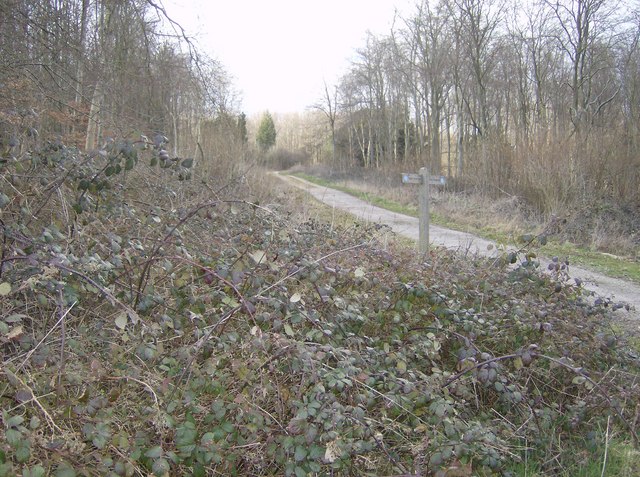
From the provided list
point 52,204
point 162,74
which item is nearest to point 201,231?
point 52,204

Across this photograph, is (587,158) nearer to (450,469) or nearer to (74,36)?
(74,36)

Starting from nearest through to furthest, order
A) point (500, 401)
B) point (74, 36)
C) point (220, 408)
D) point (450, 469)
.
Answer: point (450, 469)
point (220, 408)
point (500, 401)
point (74, 36)

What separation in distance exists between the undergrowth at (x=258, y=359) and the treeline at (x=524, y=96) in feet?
29.0

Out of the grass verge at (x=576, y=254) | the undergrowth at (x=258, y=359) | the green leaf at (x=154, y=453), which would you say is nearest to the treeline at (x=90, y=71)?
the undergrowth at (x=258, y=359)

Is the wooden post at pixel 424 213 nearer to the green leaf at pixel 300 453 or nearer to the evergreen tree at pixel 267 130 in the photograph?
the green leaf at pixel 300 453

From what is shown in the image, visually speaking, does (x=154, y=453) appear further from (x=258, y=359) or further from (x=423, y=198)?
(x=423, y=198)

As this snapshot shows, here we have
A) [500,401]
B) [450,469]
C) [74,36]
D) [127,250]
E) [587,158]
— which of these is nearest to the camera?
[450,469]

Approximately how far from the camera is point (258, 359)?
234cm

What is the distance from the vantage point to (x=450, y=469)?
1842 millimetres

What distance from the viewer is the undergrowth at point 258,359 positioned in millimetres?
1908

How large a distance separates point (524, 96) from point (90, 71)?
19.8 metres

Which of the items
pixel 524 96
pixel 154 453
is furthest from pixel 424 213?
pixel 524 96

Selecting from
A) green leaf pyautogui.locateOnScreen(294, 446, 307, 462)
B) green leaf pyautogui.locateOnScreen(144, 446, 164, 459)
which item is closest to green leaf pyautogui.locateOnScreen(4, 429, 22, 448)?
green leaf pyautogui.locateOnScreen(144, 446, 164, 459)

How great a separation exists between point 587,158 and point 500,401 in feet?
33.2
